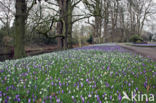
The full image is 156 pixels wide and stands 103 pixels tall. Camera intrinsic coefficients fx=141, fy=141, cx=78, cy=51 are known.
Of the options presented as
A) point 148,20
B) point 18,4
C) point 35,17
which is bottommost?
point 35,17

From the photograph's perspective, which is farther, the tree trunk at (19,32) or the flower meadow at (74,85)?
the tree trunk at (19,32)

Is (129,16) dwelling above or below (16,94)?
above

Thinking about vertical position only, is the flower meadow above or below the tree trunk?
below

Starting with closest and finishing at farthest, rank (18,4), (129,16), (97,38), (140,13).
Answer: (18,4)
(97,38)
(140,13)
(129,16)

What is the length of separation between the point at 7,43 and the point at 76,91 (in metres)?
24.4

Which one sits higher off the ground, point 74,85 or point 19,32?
point 19,32

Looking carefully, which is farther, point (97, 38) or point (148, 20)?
point (148, 20)

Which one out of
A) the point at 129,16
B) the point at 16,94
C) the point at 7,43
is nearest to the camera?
the point at 16,94

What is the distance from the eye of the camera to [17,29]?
13.3 m

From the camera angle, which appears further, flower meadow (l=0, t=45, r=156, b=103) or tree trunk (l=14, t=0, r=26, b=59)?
tree trunk (l=14, t=0, r=26, b=59)

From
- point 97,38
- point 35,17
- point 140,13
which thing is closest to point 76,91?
point 35,17

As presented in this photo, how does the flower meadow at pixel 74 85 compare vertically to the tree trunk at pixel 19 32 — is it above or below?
below

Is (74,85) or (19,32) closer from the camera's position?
(74,85)

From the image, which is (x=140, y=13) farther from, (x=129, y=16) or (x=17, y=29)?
(x=17, y=29)
